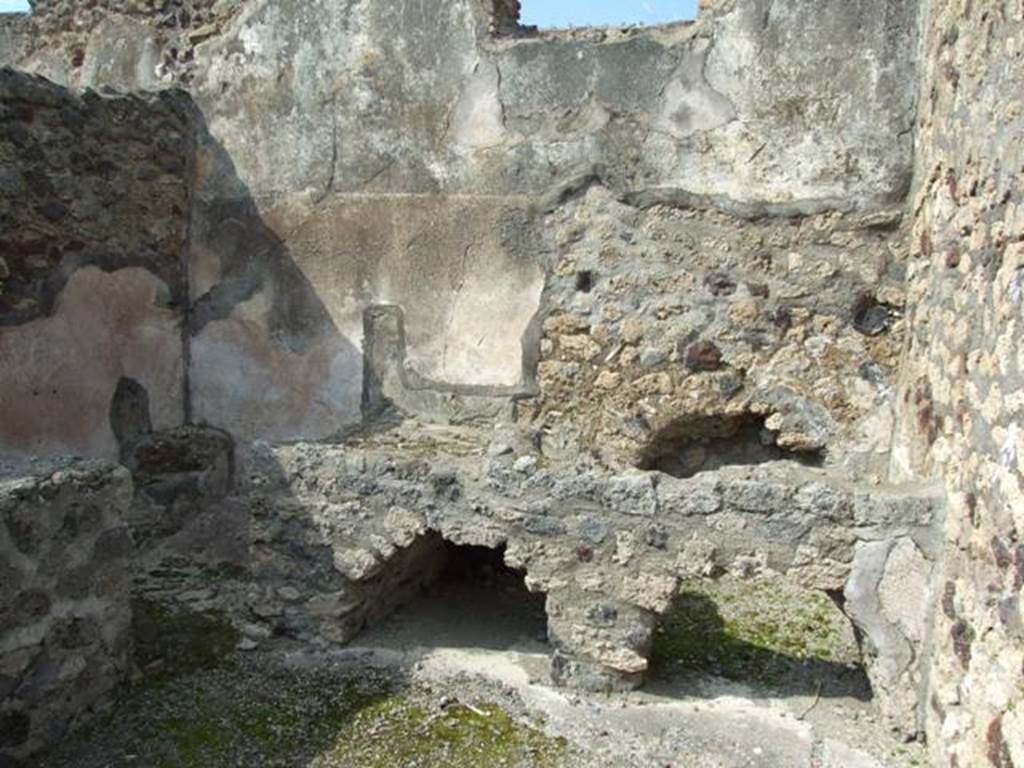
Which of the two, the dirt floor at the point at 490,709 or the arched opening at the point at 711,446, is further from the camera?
the arched opening at the point at 711,446

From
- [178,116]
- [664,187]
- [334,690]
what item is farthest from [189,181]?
[334,690]

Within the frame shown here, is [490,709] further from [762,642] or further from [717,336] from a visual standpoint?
[717,336]

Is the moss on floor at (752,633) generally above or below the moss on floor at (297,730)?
above

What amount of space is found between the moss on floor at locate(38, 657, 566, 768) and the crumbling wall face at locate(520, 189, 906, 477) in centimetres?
180

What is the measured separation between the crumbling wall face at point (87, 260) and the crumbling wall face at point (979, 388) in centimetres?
423

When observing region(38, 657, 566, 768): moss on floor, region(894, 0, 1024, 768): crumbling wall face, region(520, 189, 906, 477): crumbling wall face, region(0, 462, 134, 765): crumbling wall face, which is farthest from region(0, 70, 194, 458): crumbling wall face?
region(894, 0, 1024, 768): crumbling wall face

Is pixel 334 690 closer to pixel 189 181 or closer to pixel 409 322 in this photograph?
pixel 409 322

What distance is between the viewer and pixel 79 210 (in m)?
5.48

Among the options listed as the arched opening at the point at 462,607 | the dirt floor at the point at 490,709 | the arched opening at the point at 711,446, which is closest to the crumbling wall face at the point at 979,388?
the dirt floor at the point at 490,709

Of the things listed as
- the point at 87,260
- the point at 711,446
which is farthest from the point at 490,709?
the point at 87,260

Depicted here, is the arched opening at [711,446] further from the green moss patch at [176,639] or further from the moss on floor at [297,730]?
the green moss patch at [176,639]

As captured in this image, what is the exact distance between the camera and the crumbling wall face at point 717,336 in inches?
200

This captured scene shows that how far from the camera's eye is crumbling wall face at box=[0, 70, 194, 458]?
524 cm

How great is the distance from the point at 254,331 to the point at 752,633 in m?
3.45
